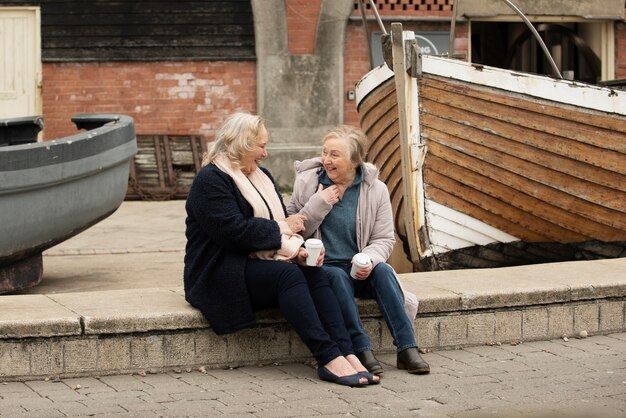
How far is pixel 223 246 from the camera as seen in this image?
6.26 metres

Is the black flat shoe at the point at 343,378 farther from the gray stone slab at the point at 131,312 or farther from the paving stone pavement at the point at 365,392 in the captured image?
the gray stone slab at the point at 131,312

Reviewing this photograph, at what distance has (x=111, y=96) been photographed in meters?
16.0

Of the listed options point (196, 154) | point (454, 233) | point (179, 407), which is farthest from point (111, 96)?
point (179, 407)

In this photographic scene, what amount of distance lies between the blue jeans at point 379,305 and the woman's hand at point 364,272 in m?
0.06

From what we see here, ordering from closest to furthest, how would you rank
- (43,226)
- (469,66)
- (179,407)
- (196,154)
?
(179,407), (43,226), (469,66), (196,154)

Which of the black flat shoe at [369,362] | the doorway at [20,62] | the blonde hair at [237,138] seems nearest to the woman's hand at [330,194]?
the blonde hair at [237,138]

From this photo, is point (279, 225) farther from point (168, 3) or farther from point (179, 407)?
point (168, 3)

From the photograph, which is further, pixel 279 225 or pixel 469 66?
pixel 469 66

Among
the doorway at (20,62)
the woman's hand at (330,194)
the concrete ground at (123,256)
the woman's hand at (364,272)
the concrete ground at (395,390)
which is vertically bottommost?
the concrete ground at (123,256)

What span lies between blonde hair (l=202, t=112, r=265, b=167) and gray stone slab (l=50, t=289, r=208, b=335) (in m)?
0.75

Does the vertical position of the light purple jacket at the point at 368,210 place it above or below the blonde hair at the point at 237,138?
below

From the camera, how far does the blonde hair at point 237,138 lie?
250 inches

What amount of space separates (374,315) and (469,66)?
131 inches

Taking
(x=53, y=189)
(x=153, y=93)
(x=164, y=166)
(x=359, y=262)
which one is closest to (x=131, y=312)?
(x=359, y=262)
